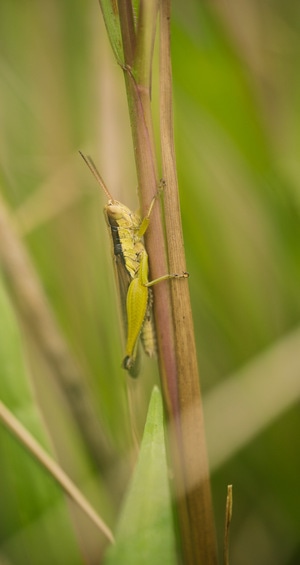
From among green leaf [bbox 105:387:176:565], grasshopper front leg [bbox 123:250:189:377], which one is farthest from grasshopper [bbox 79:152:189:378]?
green leaf [bbox 105:387:176:565]

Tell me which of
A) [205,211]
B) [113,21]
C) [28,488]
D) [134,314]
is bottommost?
[28,488]

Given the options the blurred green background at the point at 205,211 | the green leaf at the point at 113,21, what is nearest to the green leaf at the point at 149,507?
the blurred green background at the point at 205,211

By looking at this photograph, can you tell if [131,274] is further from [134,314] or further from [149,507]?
[149,507]

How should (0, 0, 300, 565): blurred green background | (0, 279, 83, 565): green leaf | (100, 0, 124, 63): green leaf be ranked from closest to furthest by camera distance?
(100, 0, 124, 63): green leaf → (0, 279, 83, 565): green leaf → (0, 0, 300, 565): blurred green background

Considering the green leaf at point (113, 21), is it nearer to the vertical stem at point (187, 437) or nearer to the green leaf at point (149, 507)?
the vertical stem at point (187, 437)

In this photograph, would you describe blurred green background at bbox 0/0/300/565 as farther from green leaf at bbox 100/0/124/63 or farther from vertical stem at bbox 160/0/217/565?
green leaf at bbox 100/0/124/63

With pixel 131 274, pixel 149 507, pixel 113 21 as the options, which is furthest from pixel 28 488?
pixel 113 21

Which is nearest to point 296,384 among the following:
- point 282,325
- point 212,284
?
point 282,325
